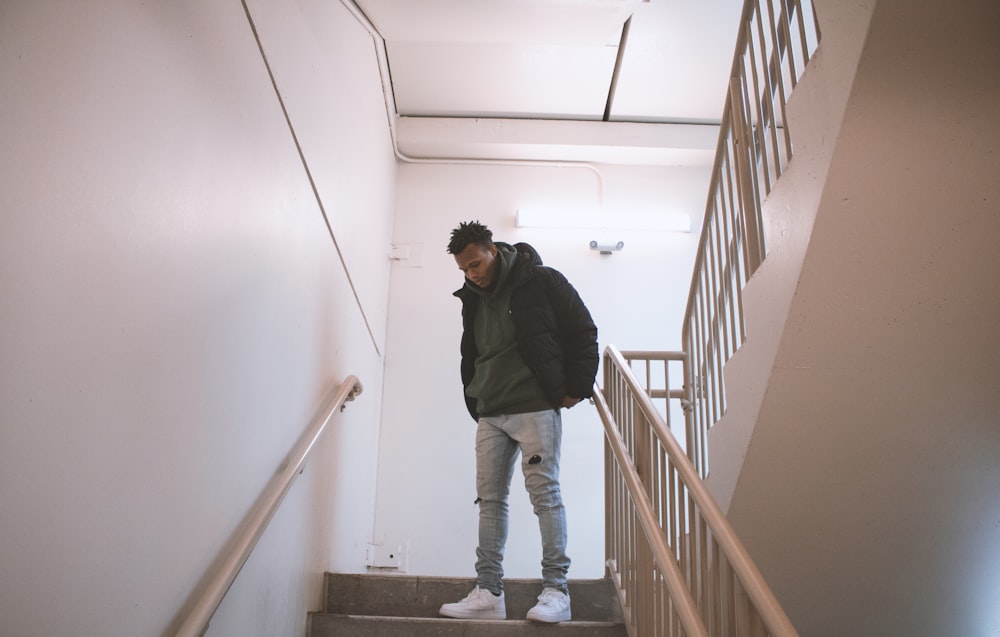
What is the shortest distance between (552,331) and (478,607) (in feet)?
3.27

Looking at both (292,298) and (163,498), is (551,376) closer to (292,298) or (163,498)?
(292,298)

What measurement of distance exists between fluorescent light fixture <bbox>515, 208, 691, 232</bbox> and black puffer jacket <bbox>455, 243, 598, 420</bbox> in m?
2.18

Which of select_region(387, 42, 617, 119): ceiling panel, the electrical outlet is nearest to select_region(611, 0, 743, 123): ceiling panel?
select_region(387, 42, 617, 119): ceiling panel

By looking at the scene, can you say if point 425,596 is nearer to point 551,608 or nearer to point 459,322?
point 551,608

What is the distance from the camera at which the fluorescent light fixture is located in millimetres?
5301

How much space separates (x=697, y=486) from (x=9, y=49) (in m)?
1.71

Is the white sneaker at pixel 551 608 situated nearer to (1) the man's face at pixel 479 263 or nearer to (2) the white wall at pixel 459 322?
(1) the man's face at pixel 479 263

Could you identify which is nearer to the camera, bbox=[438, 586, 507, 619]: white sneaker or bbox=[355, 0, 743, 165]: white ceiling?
bbox=[438, 586, 507, 619]: white sneaker

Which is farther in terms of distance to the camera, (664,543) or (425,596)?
(425,596)

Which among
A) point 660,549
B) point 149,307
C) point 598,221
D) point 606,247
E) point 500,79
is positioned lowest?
point 660,549

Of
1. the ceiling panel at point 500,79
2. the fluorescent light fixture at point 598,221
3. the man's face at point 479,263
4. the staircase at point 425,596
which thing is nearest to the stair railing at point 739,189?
the staircase at point 425,596

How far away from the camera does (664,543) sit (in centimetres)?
223

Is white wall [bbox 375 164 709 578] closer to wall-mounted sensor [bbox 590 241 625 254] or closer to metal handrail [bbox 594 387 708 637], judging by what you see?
wall-mounted sensor [bbox 590 241 625 254]

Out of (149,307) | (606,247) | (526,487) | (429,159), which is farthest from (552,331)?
(429,159)
